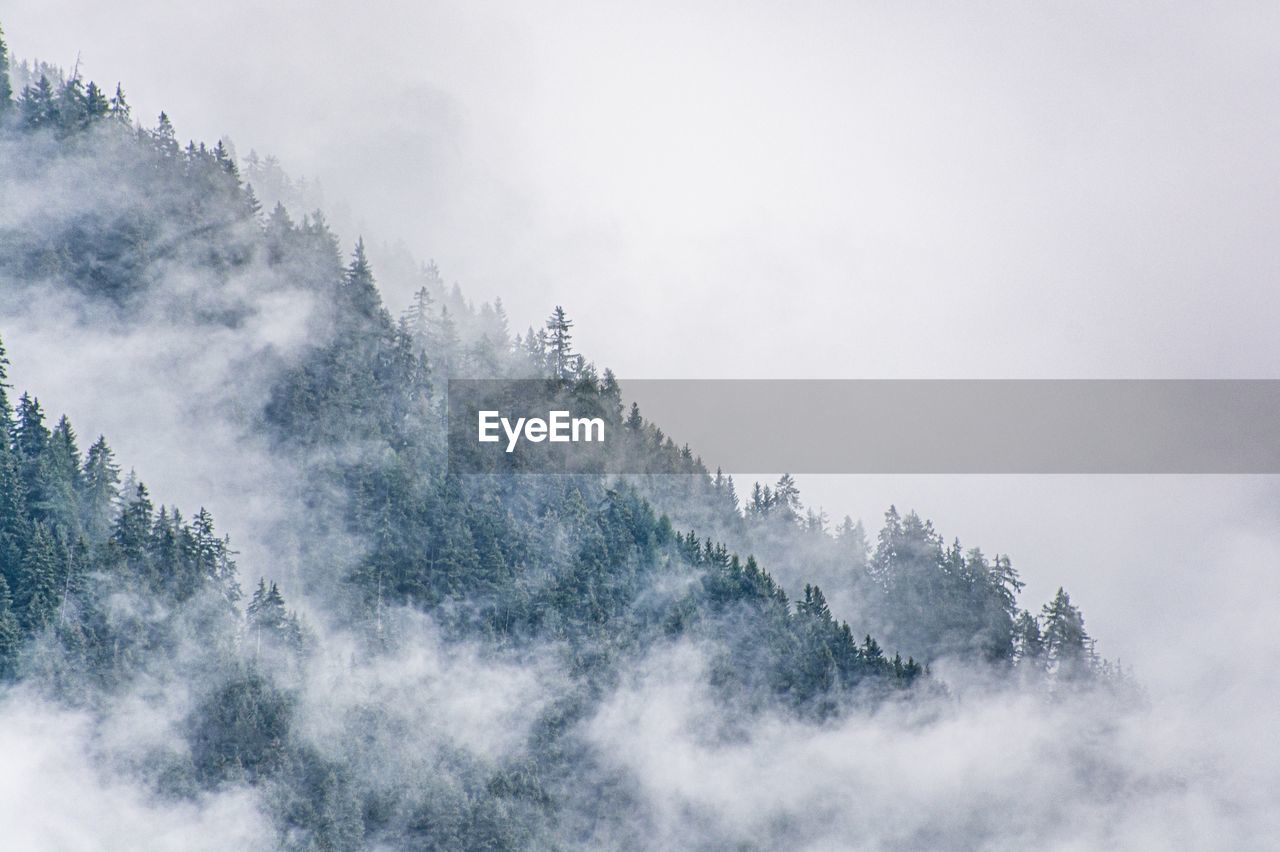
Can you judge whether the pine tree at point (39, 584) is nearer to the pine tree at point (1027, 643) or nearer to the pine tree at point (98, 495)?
the pine tree at point (98, 495)

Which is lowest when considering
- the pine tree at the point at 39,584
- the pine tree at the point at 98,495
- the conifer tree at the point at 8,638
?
the conifer tree at the point at 8,638

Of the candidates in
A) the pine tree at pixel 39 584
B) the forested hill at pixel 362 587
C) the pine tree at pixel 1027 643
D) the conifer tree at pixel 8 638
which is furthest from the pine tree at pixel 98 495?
the pine tree at pixel 1027 643

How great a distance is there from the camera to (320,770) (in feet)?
521

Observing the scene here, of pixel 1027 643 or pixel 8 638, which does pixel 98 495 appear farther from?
pixel 1027 643

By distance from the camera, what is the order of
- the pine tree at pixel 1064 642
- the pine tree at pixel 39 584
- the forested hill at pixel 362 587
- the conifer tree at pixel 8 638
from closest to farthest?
the conifer tree at pixel 8 638, the pine tree at pixel 39 584, the forested hill at pixel 362 587, the pine tree at pixel 1064 642

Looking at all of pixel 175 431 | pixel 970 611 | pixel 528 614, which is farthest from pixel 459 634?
pixel 970 611

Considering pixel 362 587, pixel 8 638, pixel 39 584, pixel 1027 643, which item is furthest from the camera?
pixel 1027 643

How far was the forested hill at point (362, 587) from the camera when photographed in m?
156

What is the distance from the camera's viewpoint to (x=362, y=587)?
17462 centimetres

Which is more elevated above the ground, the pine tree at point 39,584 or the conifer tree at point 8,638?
the pine tree at point 39,584

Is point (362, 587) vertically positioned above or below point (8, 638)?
above

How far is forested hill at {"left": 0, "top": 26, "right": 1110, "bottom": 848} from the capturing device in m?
156

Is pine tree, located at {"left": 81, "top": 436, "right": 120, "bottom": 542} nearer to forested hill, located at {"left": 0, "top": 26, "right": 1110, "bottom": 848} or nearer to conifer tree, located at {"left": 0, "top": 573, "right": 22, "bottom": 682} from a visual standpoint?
forested hill, located at {"left": 0, "top": 26, "right": 1110, "bottom": 848}

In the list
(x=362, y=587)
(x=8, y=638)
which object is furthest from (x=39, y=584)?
(x=362, y=587)
